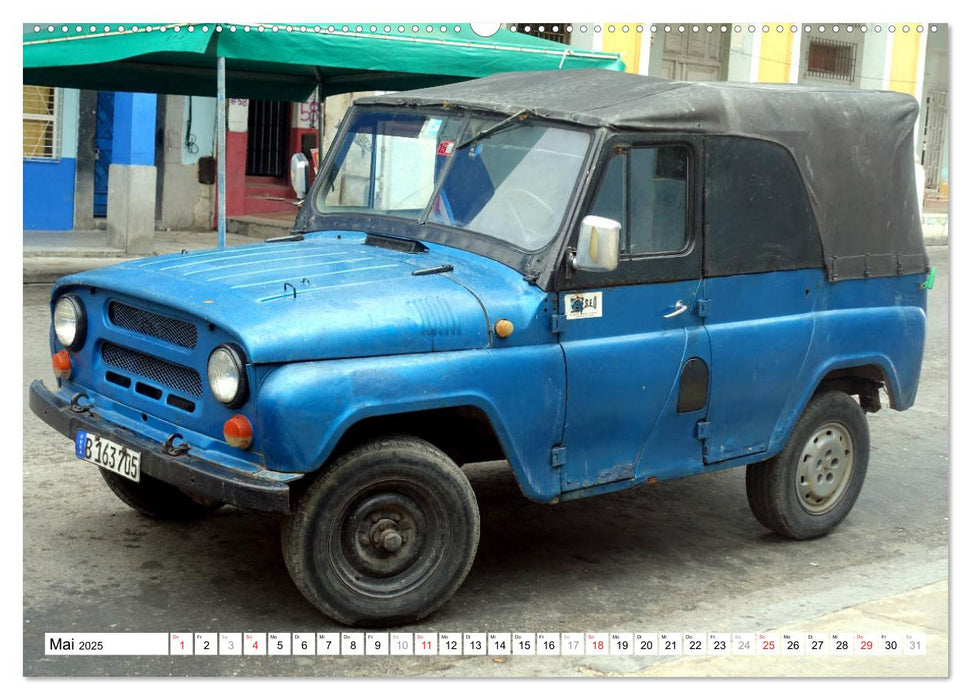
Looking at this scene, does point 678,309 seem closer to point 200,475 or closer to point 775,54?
point 775,54

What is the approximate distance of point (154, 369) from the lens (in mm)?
5160

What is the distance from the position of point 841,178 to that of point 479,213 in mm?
1936

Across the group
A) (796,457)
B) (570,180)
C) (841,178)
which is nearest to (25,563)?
(570,180)

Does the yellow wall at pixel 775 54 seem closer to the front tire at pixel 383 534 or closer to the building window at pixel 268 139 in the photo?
the front tire at pixel 383 534

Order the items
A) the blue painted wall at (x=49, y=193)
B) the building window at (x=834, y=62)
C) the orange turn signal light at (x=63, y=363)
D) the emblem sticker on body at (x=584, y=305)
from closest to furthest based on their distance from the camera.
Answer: the emblem sticker on body at (x=584, y=305) < the orange turn signal light at (x=63, y=363) < the building window at (x=834, y=62) < the blue painted wall at (x=49, y=193)

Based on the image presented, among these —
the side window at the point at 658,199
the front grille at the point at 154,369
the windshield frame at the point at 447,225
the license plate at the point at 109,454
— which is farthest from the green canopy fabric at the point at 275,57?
the license plate at the point at 109,454

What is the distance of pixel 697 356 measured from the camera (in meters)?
5.73

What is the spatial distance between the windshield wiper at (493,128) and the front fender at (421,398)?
1062mm

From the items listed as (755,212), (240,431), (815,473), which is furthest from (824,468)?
(240,431)

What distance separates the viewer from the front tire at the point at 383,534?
4809 mm

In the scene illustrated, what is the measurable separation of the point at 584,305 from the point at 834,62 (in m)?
3.56

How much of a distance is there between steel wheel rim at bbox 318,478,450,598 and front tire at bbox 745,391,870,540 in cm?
198

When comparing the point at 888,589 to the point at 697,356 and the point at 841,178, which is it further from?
the point at 841,178

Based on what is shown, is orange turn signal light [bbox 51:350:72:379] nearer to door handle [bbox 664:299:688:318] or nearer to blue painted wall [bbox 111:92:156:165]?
door handle [bbox 664:299:688:318]
